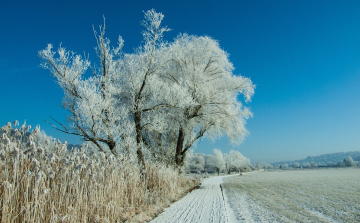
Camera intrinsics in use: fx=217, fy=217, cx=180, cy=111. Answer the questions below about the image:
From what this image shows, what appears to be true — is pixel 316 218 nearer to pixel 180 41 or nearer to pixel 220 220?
pixel 220 220

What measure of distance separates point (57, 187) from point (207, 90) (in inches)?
455

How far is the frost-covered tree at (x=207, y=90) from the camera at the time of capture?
14.6 m

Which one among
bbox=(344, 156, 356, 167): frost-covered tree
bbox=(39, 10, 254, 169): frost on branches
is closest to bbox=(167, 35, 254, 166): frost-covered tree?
bbox=(39, 10, 254, 169): frost on branches

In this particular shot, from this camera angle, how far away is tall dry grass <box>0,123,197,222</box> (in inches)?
115

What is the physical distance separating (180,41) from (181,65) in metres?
2.01

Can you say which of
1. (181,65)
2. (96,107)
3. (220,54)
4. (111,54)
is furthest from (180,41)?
(96,107)

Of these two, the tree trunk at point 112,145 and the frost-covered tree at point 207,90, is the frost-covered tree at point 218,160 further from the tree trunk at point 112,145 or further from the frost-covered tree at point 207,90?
the tree trunk at point 112,145

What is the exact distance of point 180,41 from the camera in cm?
1605

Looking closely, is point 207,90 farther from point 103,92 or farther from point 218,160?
point 218,160

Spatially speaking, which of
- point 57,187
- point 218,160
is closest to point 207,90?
point 57,187

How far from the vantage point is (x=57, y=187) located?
3465 mm

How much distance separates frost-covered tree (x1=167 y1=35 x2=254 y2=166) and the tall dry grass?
8.68 metres

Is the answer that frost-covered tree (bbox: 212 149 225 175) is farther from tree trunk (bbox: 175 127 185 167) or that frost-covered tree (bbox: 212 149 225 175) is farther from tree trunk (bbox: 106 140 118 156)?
tree trunk (bbox: 106 140 118 156)

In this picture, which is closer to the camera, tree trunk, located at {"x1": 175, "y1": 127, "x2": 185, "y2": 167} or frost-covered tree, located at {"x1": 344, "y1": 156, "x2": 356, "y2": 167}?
tree trunk, located at {"x1": 175, "y1": 127, "x2": 185, "y2": 167}
